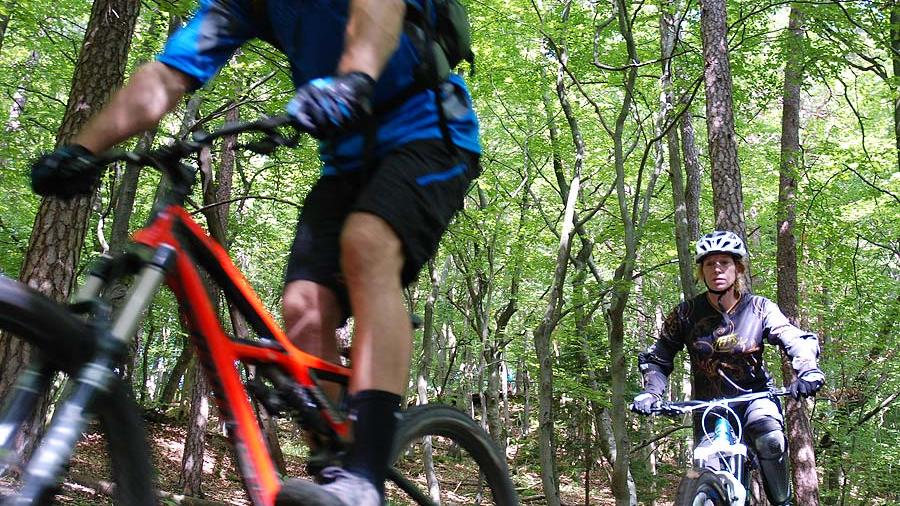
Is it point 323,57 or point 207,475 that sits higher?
point 323,57

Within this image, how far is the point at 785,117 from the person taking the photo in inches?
539

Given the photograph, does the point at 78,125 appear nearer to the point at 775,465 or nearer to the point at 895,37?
the point at 775,465

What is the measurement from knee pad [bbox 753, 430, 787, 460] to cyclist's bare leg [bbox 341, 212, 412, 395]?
134 inches

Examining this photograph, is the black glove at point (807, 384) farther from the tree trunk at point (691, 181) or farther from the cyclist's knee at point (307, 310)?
the tree trunk at point (691, 181)

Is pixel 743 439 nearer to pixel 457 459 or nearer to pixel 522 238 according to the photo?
pixel 457 459

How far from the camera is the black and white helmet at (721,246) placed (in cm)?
514

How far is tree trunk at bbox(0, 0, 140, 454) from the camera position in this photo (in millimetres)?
6051

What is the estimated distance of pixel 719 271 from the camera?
512cm

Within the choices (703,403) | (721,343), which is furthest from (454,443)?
(721,343)

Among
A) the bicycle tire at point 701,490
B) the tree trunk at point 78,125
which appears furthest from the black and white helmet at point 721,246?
the tree trunk at point 78,125

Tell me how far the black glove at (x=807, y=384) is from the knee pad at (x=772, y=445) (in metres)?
0.27

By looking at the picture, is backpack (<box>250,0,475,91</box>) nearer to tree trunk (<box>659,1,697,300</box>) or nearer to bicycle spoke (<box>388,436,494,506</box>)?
bicycle spoke (<box>388,436,494,506</box>)

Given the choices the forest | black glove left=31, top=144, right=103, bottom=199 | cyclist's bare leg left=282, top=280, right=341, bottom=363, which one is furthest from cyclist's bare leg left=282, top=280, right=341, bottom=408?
the forest

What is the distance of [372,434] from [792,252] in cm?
1202
